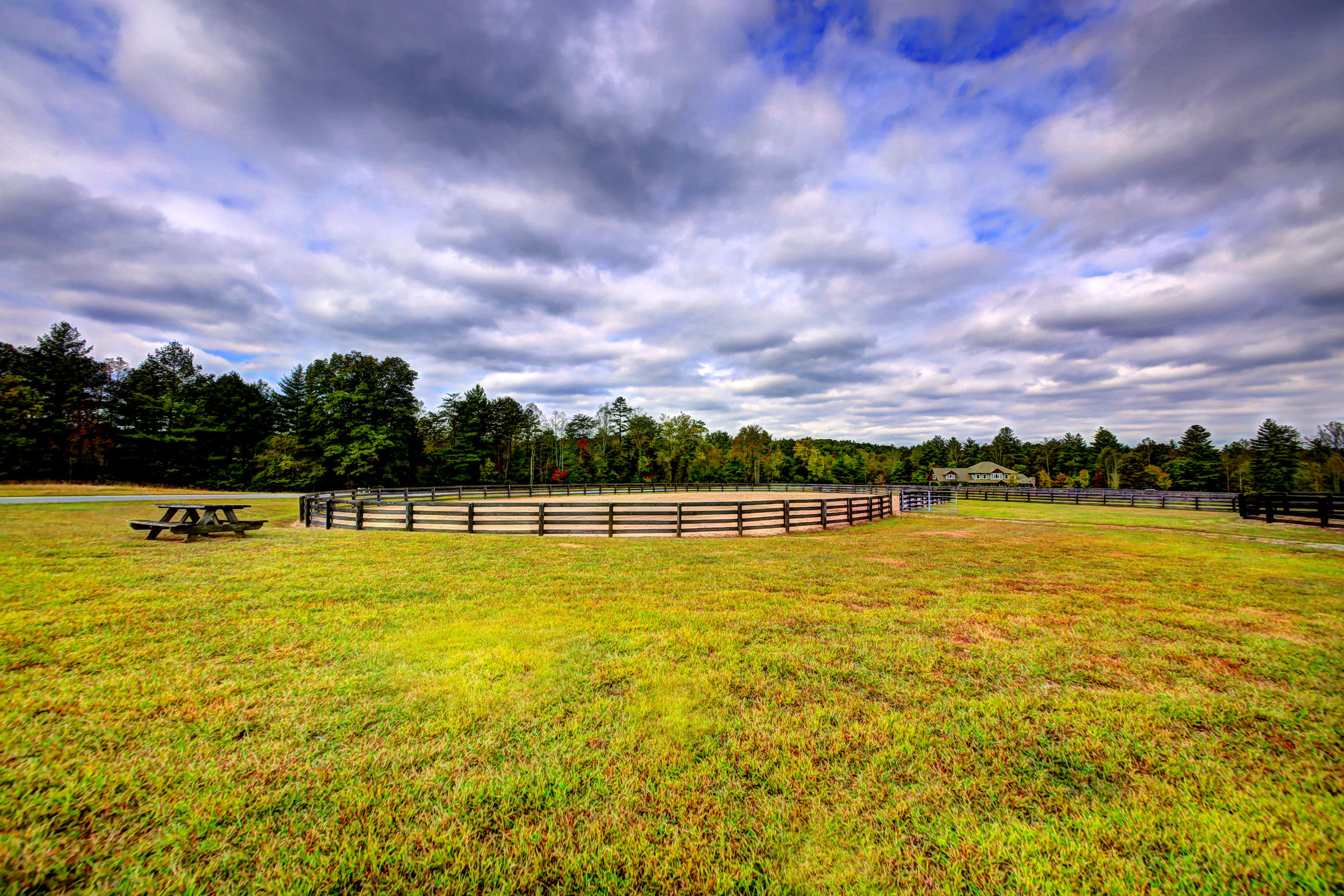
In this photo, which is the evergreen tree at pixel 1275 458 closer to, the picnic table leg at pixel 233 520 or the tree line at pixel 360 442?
the tree line at pixel 360 442

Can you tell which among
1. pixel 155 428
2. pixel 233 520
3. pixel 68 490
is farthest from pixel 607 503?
pixel 155 428

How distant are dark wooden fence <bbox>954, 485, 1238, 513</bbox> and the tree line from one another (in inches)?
1769

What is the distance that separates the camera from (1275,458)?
68.7 meters

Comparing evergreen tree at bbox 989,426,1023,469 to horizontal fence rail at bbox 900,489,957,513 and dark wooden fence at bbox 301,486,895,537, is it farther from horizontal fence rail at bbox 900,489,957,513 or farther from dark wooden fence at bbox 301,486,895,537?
dark wooden fence at bbox 301,486,895,537

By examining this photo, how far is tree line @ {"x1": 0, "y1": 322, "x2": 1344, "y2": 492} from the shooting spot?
4450 centimetres

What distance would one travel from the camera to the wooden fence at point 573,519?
587 inches

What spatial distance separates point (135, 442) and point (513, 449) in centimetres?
3766

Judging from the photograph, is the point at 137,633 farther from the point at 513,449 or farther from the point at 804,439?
the point at 804,439

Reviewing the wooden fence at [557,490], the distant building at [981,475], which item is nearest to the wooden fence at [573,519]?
the wooden fence at [557,490]

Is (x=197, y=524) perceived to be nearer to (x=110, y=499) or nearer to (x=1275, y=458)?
(x=110, y=499)

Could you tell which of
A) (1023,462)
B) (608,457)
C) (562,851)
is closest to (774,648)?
(562,851)

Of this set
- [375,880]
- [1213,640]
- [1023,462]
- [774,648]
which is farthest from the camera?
[1023,462]

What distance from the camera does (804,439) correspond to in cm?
9162

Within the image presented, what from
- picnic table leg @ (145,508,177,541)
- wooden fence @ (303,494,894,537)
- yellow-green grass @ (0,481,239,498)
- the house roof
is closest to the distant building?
the house roof
